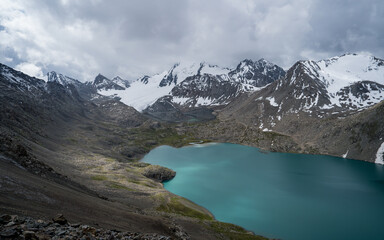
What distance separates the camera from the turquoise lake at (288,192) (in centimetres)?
5419

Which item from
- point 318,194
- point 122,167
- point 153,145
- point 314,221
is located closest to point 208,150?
point 153,145

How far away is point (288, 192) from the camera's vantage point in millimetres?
75875

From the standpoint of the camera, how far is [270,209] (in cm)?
6294

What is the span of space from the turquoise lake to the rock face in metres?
3.37

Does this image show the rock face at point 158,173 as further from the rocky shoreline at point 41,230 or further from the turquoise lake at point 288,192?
the rocky shoreline at point 41,230

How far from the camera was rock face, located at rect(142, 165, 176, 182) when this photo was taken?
90.8 meters

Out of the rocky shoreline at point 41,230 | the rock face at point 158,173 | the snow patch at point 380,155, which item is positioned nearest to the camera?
the rocky shoreline at point 41,230

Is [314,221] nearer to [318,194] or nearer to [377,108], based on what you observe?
[318,194]

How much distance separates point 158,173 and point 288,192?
51656 mm

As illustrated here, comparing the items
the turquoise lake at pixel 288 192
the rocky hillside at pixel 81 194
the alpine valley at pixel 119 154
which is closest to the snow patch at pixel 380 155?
the alpine valley at pixel 119 154

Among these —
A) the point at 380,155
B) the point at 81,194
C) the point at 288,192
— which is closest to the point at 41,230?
the point at 81,194

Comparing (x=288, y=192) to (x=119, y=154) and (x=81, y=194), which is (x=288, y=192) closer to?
(x=81, y=194)

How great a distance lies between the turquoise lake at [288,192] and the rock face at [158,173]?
337 cm

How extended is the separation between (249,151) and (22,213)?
138m
